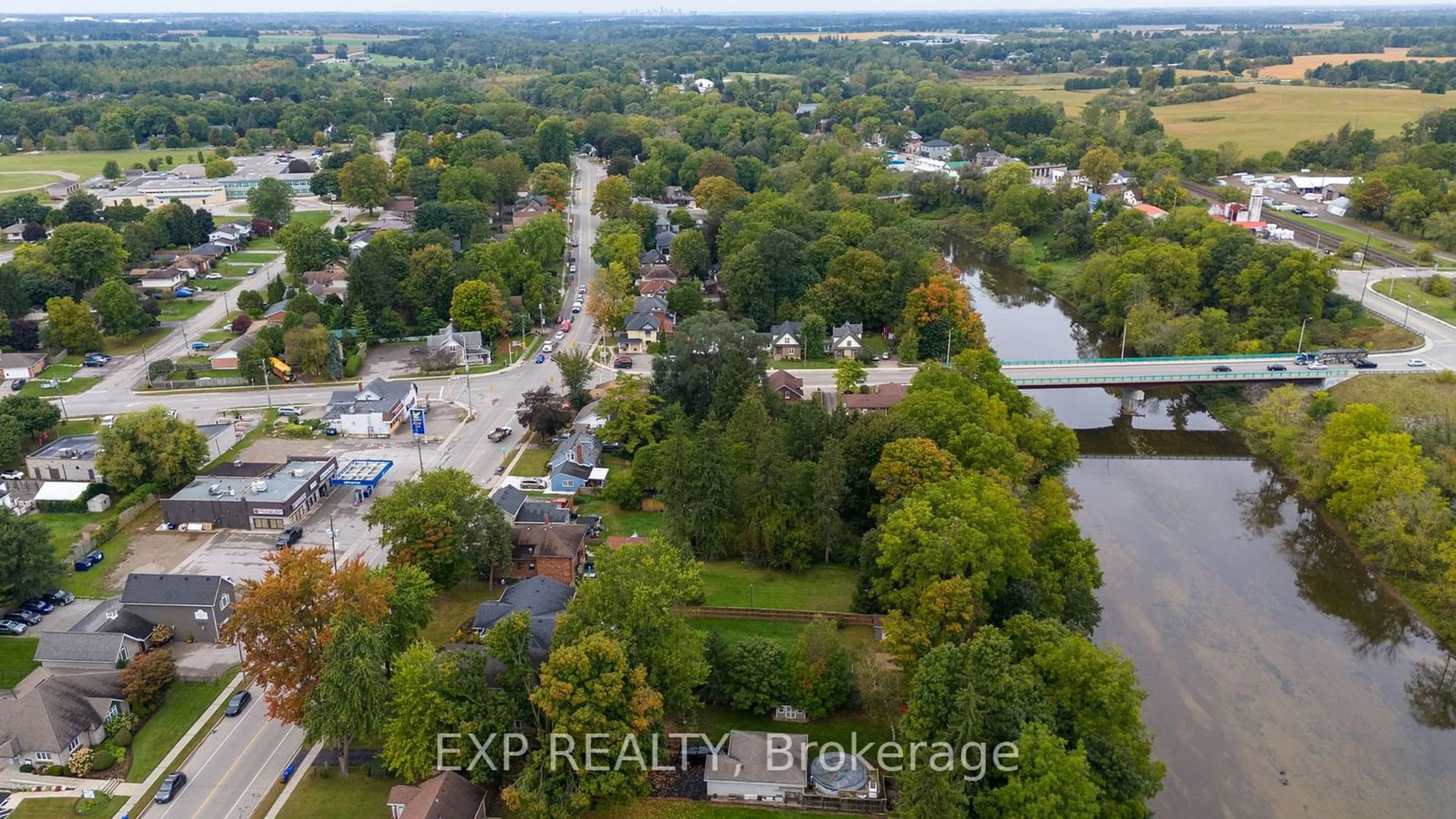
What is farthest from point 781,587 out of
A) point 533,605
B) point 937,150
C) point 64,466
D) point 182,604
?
point 937,150

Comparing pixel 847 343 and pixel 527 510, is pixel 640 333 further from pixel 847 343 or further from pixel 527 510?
pixel 527 510

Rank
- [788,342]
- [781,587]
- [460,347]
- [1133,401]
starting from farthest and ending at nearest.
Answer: [788,342] → [460,347] → [1133,401] → [781,587]

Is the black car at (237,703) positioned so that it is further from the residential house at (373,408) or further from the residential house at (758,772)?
the residential house at (373,408)

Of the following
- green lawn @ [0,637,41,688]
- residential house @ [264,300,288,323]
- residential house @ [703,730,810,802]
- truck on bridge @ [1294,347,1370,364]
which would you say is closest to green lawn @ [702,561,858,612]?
residential house @ [703,730,810,802]

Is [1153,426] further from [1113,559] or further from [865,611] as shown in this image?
[865,611]

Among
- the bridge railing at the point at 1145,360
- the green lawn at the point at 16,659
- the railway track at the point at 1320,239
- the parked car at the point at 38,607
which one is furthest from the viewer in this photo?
the railway track at the point at 1320,239

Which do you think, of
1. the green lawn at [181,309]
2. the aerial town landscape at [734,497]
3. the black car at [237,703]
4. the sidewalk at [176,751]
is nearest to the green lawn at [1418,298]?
the aerial town landscape at [734,497]
